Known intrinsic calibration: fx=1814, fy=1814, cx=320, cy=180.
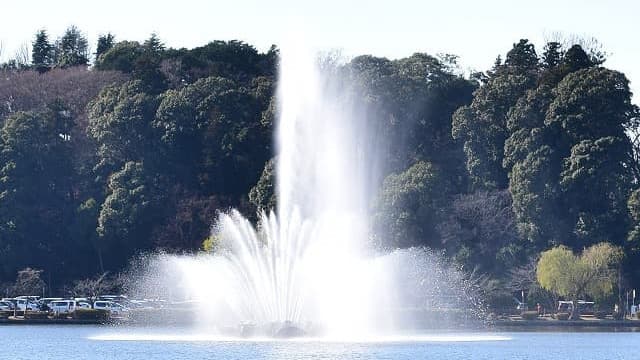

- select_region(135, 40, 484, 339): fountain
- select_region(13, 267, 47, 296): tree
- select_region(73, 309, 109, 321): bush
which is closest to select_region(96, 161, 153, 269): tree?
select_region(13, 267, 47, 296): tree

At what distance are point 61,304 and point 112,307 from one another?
4.12 metres

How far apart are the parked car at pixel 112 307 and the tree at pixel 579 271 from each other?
78.3 feet

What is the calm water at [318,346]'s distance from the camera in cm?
6594

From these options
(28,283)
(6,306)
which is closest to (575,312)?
(28,283)

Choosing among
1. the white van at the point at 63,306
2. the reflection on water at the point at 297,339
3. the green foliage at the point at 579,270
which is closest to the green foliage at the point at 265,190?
the white van at the point at 63,306

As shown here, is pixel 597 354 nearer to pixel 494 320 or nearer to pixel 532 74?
pixel 494 320

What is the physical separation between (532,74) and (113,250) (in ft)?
94.4

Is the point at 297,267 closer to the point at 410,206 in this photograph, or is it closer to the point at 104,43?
Answer: the point at 410,206

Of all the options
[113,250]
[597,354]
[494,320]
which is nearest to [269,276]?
[597,354]

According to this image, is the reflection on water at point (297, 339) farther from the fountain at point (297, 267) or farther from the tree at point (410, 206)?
the tree at point (410, 206)

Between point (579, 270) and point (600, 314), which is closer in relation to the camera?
point (579, 270)

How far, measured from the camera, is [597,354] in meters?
71.9

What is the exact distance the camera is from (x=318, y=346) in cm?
6706

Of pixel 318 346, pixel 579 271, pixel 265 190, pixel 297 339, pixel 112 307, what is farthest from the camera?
pixel 265 190
